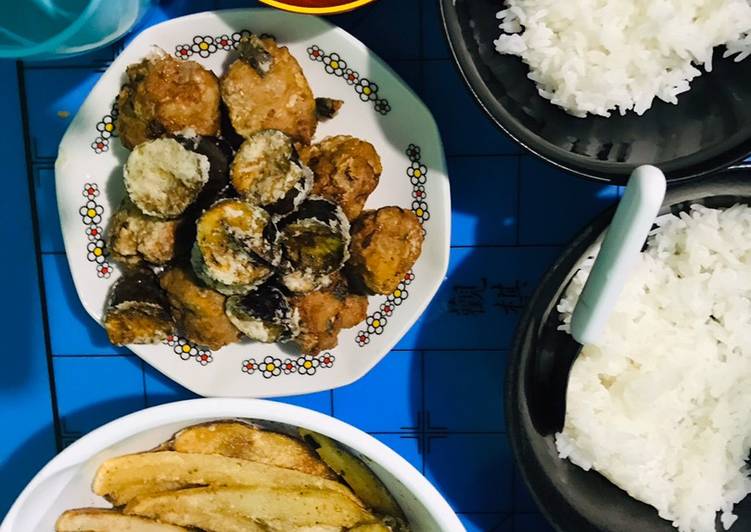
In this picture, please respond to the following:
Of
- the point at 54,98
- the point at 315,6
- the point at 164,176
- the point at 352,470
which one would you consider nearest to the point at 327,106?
the point at 315,6

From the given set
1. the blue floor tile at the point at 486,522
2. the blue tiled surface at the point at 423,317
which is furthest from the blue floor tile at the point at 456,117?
the blue floor tile at the point at 486,522

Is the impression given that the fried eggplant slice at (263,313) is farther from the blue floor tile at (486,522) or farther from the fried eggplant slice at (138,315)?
the blue floor tile at (486,522)

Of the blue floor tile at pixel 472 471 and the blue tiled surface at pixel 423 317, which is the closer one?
the blue tiled surface at pixel 423 317

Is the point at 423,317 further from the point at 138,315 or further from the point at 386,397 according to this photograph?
the point at 138,315

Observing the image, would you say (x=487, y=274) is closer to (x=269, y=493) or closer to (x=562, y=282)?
(x=562, y=282)

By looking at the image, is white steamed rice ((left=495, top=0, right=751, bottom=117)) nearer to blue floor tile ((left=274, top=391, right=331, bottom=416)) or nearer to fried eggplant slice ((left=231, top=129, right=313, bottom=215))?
fried eggplant slice ((left=231, top=129, right=313, bottom=215))

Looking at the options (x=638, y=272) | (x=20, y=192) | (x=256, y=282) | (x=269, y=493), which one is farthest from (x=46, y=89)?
(x=638, y=272)
